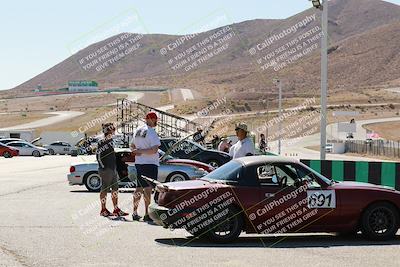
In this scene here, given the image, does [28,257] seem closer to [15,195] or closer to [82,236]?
[82,236]

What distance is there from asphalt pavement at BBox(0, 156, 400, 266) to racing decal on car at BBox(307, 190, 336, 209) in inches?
20.5

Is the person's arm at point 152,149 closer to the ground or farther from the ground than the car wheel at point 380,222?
farther from the ground

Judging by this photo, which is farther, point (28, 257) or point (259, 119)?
point (259, 119)

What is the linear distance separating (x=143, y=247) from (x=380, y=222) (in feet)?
11.7

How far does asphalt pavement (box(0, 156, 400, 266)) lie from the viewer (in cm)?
880

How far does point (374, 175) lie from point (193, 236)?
7138 millimetres

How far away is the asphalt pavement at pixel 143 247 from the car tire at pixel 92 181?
5.67 m

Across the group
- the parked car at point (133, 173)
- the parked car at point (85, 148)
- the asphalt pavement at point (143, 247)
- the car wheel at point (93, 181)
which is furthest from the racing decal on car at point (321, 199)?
the parked car at point (85, 148)

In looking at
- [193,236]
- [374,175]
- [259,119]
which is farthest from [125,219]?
[259,119]

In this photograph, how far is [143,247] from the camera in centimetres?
984

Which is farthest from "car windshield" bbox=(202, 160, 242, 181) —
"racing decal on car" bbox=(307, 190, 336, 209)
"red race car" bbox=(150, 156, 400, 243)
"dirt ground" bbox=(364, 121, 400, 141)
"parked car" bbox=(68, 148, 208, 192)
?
"dirt ground" bbox=(364, 121, 400, 141)

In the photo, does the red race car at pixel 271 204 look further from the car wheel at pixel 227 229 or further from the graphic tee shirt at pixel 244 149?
the graphic tee shirt at pixel 244 149

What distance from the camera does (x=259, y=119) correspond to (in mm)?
101125

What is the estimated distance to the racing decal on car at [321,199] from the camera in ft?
34.8
